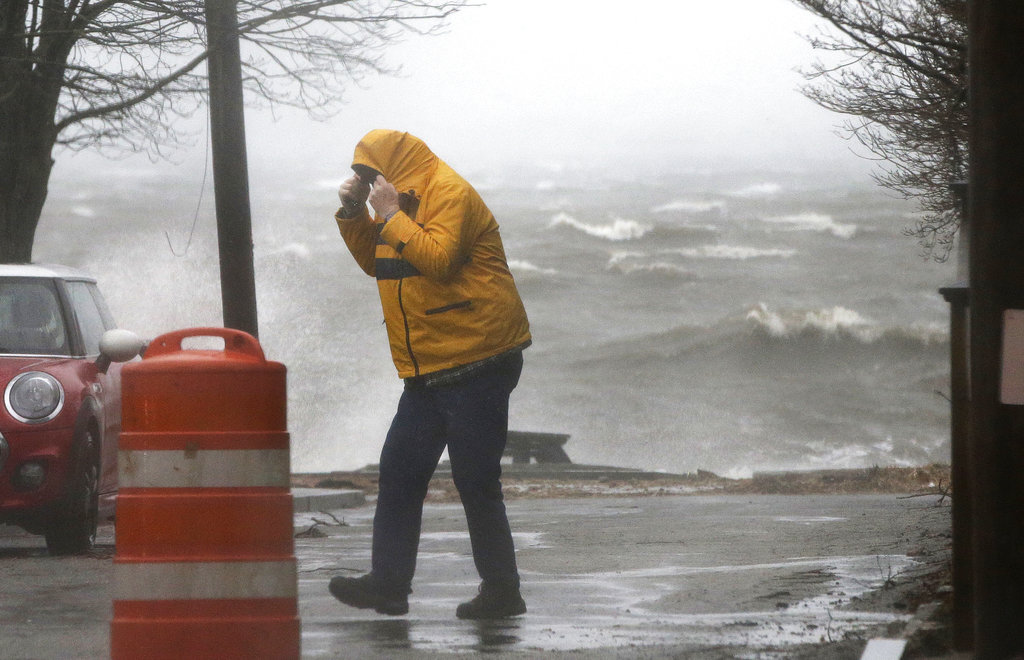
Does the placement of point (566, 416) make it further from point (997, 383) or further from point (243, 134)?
point (997, 383)

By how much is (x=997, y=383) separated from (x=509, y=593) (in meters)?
2.28

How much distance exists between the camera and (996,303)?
4293 mm

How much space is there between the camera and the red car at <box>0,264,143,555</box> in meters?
8.08

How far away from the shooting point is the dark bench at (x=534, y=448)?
716 inches

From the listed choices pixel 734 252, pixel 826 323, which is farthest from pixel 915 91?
pixel 734 252

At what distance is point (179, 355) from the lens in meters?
4.60

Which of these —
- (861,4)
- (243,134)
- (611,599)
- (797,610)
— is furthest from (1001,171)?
(243,134)

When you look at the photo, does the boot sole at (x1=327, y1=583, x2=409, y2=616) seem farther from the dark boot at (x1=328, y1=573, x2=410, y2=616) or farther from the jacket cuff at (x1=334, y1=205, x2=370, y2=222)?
the jacket cuff at (x1=334, y1=205, x2=370, y2=222)

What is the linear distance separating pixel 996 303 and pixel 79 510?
570 centimetres

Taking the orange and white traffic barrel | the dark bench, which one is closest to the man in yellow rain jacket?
the orange and white traffic barrel

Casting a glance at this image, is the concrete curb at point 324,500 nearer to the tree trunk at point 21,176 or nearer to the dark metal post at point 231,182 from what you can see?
the dark metal post at point 231,182

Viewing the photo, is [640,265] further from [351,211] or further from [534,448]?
[351,211]

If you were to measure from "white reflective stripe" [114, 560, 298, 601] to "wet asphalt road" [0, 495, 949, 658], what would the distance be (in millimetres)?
696

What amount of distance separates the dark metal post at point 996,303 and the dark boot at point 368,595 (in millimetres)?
2330
